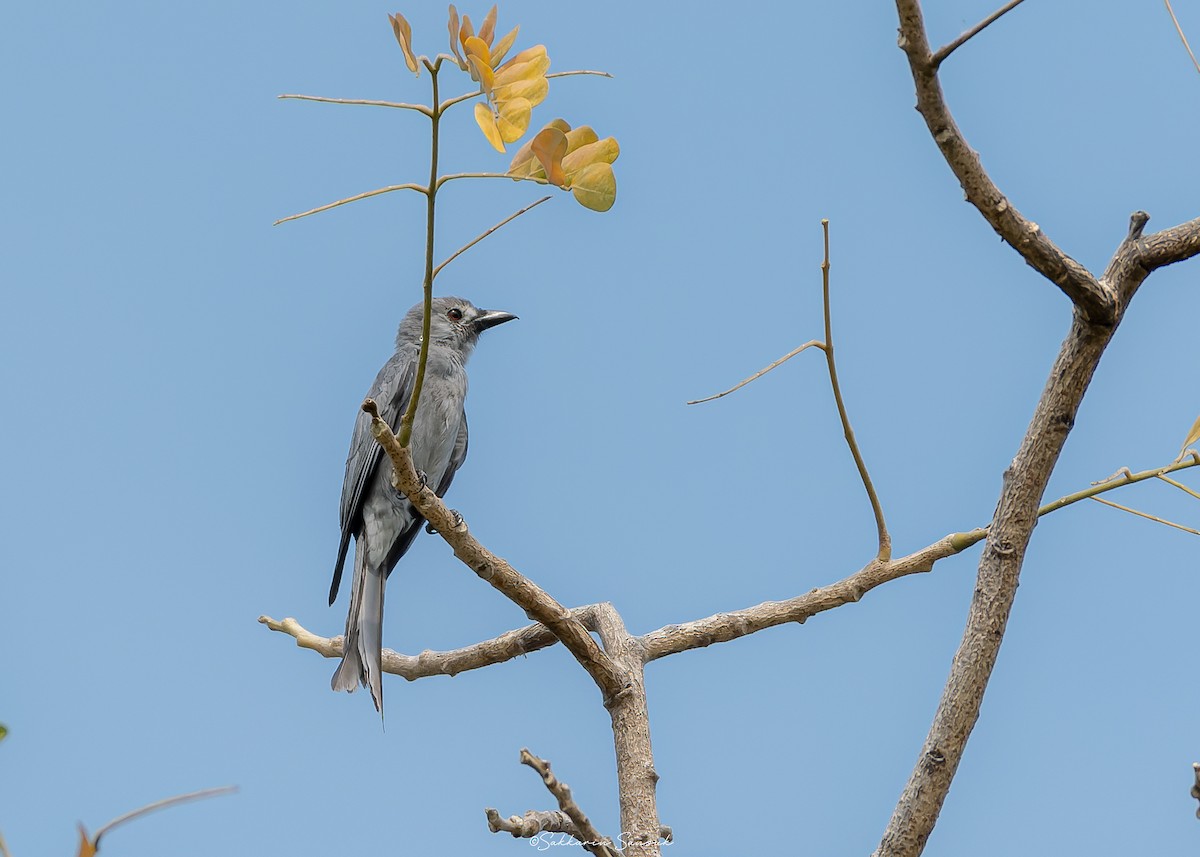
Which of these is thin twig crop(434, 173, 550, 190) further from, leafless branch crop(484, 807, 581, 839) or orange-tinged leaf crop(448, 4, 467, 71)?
leafless branch crop(484, 807, 581, 839)

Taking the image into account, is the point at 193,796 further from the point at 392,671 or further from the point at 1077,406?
the point at 392,671

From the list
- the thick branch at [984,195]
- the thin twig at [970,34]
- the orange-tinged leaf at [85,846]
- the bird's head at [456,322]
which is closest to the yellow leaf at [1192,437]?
the thick branch at [984,195]

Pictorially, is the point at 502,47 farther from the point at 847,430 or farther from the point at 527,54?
the point at 847,430

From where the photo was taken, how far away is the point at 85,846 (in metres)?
1.12

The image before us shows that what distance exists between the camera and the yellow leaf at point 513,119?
2.49 meters

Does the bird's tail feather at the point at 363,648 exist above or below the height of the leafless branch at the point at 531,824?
above

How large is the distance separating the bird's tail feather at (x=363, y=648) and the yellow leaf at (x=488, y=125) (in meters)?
3.65

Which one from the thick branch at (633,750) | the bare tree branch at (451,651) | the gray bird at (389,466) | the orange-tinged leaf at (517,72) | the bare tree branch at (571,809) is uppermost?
the gray bird at (389,466)

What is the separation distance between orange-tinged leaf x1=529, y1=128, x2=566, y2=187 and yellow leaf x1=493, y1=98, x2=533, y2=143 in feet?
0.46

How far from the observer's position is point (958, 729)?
11.3ft

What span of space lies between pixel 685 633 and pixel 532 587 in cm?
86

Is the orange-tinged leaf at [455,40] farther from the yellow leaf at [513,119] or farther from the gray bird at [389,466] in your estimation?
the gray bird at [389,466]

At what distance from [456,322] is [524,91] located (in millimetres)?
4698

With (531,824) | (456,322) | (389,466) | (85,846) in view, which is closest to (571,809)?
(531,824)
